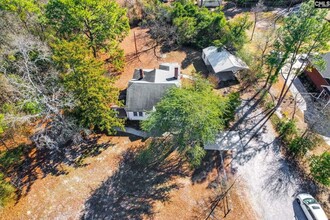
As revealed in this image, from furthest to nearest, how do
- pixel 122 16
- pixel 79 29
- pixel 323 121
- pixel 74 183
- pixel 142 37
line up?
1. pixel 142 37
2. pixel 122 16
3. pixel 79 29
4. pixel 323 121
5. pixel 74 183

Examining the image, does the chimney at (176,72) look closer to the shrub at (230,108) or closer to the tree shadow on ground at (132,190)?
the shrub at (230,108)

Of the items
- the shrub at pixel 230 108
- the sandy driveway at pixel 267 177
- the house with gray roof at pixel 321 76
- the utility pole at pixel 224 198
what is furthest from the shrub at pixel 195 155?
the house with gray roof at pixel 321 76

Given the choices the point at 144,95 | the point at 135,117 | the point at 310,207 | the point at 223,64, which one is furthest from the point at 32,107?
the point at 310,207

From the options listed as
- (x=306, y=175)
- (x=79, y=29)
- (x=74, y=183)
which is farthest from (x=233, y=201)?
(x=79, y=29)

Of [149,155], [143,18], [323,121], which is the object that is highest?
[143,18]

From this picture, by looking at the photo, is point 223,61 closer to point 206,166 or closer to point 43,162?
point 206,166

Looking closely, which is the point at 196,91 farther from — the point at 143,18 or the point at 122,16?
the point at 143,18
